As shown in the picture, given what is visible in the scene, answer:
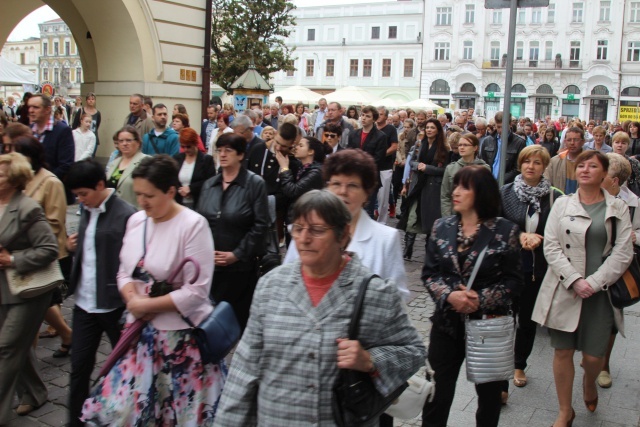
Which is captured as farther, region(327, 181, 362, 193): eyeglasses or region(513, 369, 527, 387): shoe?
region(513, 369, 527, 387): shoe

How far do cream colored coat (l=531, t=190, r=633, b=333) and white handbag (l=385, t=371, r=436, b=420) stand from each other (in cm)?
199

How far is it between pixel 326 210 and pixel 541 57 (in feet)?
242

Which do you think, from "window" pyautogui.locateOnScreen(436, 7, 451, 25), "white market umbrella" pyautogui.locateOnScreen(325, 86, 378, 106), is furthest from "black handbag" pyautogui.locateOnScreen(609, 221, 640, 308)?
"window" pyautogui.locateOnScreen(436, 7, 451, 25)

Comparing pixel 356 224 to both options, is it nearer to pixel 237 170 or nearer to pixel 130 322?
pixel 130 322

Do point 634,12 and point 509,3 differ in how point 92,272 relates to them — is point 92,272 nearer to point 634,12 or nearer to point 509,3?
point 509,3

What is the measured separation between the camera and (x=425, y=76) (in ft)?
244

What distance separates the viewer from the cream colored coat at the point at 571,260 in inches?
188

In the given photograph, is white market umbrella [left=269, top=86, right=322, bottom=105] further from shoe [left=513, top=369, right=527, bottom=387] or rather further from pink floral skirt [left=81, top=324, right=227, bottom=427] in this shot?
pink floral skirt [left=81, top=324, right=227, bottom=427]

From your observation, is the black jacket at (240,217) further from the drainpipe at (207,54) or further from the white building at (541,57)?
the white building at (541,57)

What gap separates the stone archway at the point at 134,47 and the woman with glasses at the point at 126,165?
30.0 ft

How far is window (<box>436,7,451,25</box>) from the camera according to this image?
72.7 meters

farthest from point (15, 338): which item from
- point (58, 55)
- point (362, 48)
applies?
point (58, 55)

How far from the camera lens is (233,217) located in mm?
5375

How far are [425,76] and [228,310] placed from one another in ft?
240
